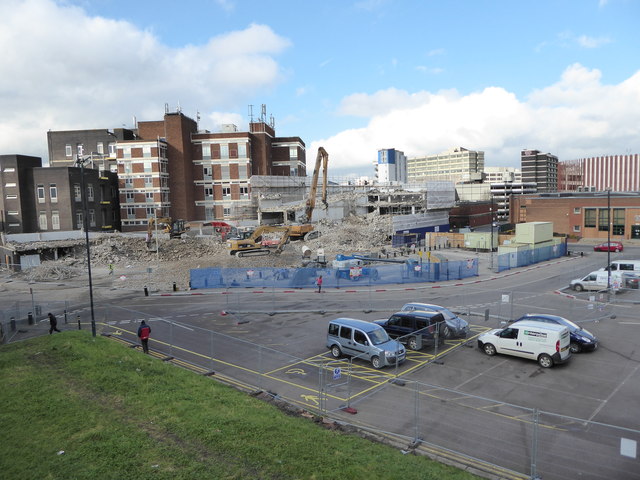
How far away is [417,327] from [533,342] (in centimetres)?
500

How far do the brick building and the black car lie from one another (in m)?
55.3

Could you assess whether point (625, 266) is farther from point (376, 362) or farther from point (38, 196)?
point (38, 196)

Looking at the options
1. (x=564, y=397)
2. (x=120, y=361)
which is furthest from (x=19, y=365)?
(x=564, y=397)

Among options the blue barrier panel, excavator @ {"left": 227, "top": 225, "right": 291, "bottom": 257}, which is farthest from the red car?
excavator @ {"left": 227, "top": 225, "right": 291, "bottom": 257}

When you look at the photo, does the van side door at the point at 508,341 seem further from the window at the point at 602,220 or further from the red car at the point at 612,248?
the window at the point at 602,220

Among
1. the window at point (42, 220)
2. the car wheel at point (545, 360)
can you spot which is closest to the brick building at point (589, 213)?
the car wheel at point (545, 360)

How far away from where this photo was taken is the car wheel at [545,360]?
61.7ft

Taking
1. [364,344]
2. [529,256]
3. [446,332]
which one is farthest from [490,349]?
[529,256]

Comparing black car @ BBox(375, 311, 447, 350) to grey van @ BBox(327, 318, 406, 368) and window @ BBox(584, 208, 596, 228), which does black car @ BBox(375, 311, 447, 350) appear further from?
window @ BBox(584, 208, 596, 228)

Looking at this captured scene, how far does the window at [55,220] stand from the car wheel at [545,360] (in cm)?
6885

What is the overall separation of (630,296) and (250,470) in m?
31.3

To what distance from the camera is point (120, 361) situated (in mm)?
18094

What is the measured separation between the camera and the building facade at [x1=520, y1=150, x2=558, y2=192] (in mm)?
170375

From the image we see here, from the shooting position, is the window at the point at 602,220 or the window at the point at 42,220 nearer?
the window at the point at 42,220
